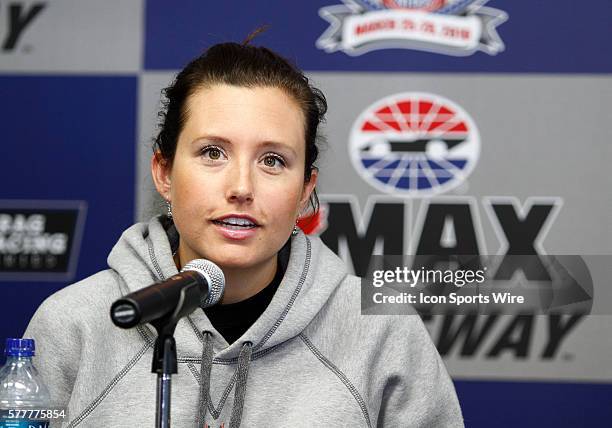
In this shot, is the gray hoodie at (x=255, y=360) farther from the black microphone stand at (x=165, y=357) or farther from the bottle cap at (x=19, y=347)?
the black microphone stand at (x=165, y=357)

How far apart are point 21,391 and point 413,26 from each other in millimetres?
1431

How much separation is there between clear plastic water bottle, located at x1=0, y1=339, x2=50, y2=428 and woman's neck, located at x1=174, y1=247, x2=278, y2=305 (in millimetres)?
273

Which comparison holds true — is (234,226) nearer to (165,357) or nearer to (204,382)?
(204,382)

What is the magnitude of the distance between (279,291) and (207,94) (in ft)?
0.97

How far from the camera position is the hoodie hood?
1.24 m

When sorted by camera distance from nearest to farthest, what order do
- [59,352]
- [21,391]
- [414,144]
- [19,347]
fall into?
1. [19,347]
2. [21,391]
3. [59,352]
4. [414,144]

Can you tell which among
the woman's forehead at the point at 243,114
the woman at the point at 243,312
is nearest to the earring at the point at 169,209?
the woman at the point at 243,312

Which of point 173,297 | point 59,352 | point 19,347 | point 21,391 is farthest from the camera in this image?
point 59,352

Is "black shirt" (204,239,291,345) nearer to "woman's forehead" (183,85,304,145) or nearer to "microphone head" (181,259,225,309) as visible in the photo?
"woman's forehead" (183,85,304,145)

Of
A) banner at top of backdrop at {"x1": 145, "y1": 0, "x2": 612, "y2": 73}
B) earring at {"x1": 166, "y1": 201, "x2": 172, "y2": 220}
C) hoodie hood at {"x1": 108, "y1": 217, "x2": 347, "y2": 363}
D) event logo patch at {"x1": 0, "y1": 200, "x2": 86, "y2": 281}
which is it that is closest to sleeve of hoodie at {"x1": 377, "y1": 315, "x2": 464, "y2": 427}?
hoodie hood at {"x1": 108, "y1": 217, "x2": 347, "y2": 363}

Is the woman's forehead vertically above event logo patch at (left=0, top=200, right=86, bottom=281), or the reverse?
the woman's forehead

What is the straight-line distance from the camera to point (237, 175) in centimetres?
116

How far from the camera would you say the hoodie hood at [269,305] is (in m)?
1.24

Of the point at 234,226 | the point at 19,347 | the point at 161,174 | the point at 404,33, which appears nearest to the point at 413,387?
the point at 234,226
